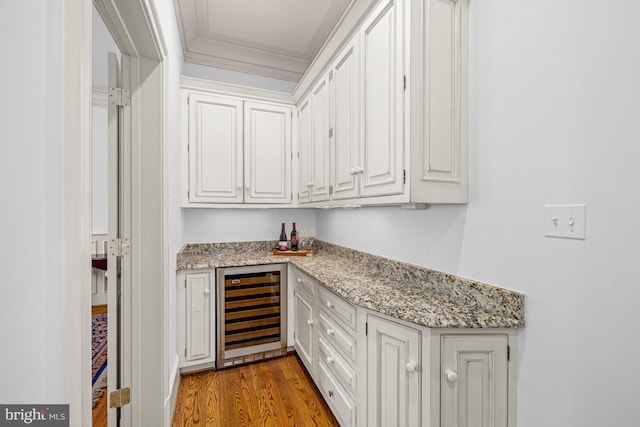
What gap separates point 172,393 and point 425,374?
1585mm

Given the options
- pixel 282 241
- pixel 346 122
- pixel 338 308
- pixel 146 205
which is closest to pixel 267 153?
pixel 282 241

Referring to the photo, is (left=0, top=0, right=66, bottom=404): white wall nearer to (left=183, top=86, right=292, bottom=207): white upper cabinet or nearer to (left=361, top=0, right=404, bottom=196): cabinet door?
(left=361, top=0, right=404, bottom=196): cabinet door

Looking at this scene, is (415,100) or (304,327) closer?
(415,100)

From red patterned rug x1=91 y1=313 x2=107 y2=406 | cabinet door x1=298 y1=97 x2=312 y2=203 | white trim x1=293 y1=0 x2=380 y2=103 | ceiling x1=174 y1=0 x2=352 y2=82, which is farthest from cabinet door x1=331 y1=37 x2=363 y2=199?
red patterned rug x1=91 y1=313 x2=107 y2=406

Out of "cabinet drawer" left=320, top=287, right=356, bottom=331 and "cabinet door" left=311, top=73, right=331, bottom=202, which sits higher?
"cabinet door" left=311, top=73, right=331, bottom=202

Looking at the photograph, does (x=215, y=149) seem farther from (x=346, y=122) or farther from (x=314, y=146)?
(x=346, y=122)

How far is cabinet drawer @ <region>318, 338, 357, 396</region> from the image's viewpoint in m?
1.50

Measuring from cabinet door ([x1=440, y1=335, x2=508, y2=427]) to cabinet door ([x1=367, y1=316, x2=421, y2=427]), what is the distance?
0.11 m

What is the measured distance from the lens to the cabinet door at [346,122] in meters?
1.64

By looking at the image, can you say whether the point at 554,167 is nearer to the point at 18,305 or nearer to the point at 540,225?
the point at 540,225

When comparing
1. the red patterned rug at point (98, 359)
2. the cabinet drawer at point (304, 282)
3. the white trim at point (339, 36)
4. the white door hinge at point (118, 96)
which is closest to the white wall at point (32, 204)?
the white door hinge at point (118, 96)

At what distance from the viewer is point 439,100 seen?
1277 millimetres

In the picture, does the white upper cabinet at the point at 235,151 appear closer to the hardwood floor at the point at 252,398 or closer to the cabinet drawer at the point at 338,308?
the cabinet drawer at the point at 338,308

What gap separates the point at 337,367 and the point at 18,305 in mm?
1539
